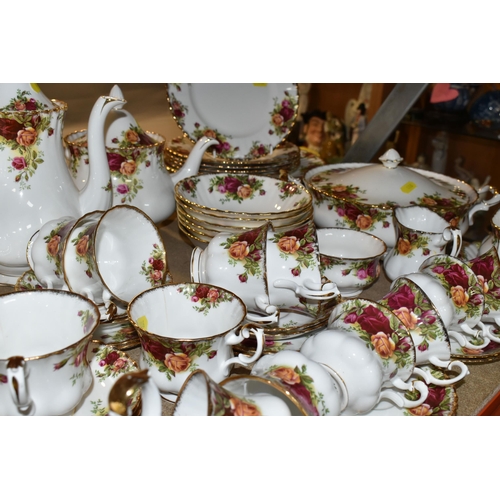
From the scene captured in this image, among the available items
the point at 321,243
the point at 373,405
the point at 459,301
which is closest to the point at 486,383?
the point at 459,301

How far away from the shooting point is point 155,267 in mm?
1086

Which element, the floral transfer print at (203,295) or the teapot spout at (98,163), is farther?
the teapot spout at (98,163)

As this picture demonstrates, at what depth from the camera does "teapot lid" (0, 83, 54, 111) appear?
1.01m

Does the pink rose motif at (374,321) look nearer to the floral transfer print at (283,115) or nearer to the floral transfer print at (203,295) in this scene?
the floral transfer print at (203,295)

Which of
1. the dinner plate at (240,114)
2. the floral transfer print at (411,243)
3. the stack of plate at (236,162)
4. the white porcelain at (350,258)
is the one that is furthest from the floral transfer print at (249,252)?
the dinner plate at (240,114)

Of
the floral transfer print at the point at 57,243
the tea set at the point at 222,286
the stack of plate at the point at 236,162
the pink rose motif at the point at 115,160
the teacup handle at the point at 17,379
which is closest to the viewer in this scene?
the teacup handle at the point at 17,379

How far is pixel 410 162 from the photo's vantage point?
276cm

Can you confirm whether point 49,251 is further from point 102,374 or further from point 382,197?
point 382,197

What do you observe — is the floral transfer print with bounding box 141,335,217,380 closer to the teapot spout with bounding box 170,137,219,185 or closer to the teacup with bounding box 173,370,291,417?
the teacup with bounding box 173,370,291,417

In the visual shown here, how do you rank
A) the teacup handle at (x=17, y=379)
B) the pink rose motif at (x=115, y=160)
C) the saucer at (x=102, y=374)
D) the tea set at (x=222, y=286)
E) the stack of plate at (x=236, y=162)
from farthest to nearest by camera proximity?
1. the stack of plate at (x=236, y=162)
2. the pink rose motif at (x=115, y=160)
3. the saucer at (x=102, y=374)
4. the tea set at (x=222, y=286)
5. the teacup handle at (x=17, y=379)

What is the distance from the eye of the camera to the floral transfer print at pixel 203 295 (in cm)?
93

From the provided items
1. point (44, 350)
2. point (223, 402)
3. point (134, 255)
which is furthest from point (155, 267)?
point (223, 402)

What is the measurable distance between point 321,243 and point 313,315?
316 millimetres

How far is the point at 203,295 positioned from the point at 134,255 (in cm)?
21
